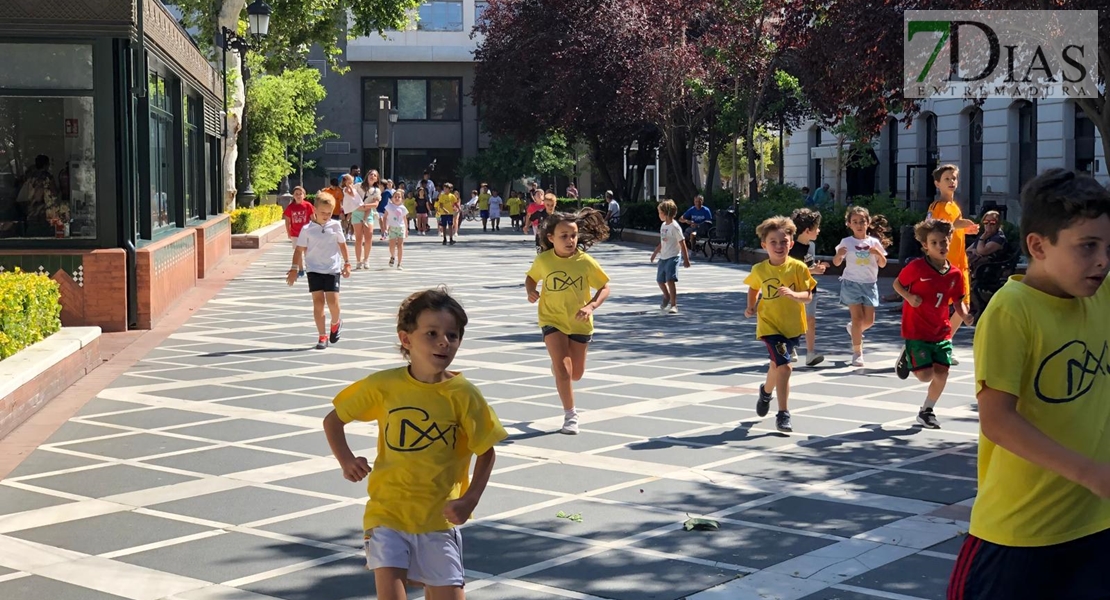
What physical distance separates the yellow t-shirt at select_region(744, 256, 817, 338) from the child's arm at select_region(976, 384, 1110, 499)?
251 inches

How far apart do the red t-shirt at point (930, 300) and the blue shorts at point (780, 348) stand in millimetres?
776

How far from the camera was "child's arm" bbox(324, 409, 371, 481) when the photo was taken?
446cm

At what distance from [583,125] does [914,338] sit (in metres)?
32.5

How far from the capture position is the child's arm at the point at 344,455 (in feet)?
14.6

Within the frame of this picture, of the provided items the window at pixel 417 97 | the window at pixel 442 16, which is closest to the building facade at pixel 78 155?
the window at pixel 442 16

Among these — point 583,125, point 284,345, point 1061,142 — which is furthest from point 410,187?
point 284,345

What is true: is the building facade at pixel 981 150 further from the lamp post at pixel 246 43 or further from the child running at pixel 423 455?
the child running at pixel 423 455

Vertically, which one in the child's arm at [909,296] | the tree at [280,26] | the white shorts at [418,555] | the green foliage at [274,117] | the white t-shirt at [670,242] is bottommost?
the white shorts at [418,555]

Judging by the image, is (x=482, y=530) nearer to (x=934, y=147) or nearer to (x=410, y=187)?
(x=934, y=147)

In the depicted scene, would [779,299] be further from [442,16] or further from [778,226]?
[442,16]

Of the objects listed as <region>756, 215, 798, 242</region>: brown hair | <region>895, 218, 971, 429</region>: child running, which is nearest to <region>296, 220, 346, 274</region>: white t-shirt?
<region>756, 215, 798, 242</region>: brown hair

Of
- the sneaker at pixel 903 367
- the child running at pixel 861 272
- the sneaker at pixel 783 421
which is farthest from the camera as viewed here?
the child running at pixel 861 272

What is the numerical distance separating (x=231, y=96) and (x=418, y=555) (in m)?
31.0

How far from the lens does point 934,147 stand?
40.7 metres
